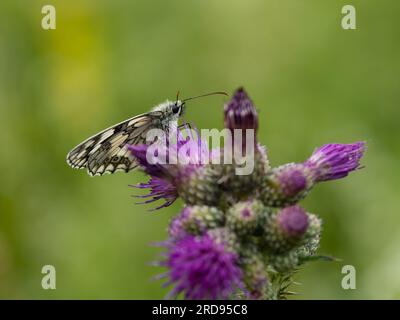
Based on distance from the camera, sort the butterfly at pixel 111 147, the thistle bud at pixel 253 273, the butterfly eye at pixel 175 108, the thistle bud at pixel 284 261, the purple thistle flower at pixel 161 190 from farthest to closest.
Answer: the butterfly eye at pixel 175 108 < the butterfly at pixel 111 147 < the purple thistle flower at pixel 161 190 < the thistle bud at pixel 284 261 < the thistle bud at pixel 253 273

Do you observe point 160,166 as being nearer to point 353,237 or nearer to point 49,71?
point 353,237

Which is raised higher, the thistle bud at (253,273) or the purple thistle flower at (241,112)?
the purple thistle flower at (241,112)

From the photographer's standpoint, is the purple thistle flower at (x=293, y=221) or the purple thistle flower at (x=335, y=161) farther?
the purple thistle flower at (x=335, y=161)

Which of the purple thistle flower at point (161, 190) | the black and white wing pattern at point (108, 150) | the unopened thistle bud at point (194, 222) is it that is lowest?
the unopened thistle bud at point (194, 222)

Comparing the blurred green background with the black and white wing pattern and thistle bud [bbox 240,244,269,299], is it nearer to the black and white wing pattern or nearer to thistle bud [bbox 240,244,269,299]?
the black and white wing pattern

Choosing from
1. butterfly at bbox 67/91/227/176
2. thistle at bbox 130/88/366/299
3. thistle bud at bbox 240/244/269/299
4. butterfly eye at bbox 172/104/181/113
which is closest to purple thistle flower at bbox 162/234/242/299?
thistle at bbox 130/88/366/299

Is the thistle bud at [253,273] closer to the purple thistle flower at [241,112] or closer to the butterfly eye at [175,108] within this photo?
the purple thistle flower at [241,112]

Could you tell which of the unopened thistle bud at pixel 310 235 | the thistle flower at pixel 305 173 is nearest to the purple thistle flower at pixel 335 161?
the thistle flower at pixel 305 173

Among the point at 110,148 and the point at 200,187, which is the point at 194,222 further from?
the point at 110,148

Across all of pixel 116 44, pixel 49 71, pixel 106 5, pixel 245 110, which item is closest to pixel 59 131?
pixel 49 71
